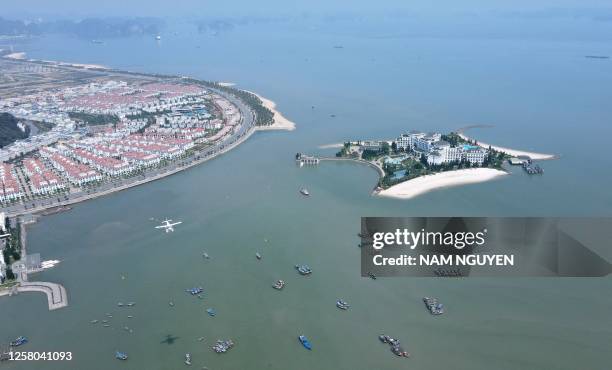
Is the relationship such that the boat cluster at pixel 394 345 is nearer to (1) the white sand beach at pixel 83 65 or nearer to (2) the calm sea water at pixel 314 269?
(2) the calm sea water at pixel 314 269

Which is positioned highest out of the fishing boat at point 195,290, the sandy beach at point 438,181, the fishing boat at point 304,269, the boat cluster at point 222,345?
the sandy beach at point 438,181

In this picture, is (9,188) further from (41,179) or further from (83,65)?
(83,65)

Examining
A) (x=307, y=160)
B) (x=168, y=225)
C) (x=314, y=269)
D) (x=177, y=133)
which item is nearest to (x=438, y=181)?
(x=307, y=160)

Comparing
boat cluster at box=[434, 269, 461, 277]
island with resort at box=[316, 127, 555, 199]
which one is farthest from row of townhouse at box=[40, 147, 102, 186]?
boat cluster at box=[434, 269, 461, 277]

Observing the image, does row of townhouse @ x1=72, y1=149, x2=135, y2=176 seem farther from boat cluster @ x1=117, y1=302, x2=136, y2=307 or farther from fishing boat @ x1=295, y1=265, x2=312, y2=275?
fishing boat @ x1=295, y1=265, x2=312, y2=275

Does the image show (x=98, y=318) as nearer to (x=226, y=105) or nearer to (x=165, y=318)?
(x=165, y=318)

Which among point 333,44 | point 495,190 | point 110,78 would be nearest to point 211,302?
point 495,190

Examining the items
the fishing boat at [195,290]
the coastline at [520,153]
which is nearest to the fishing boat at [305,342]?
the fishing boat at [195,290]
